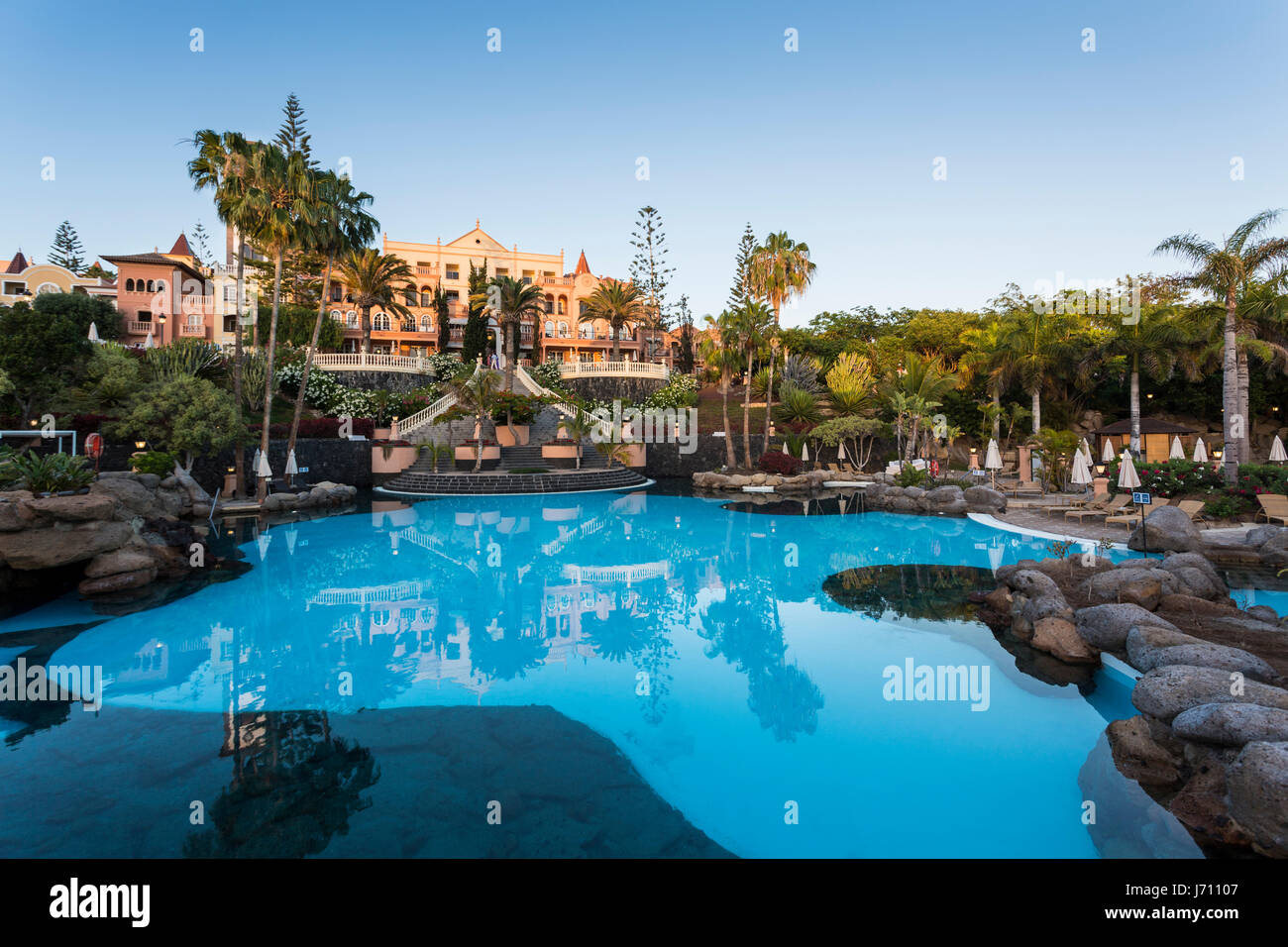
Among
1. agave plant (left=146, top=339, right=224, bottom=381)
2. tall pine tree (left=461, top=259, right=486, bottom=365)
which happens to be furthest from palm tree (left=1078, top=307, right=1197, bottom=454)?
agave plant (left=146, top=339, right=224, bottom=381)

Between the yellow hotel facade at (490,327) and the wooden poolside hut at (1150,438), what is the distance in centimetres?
3024

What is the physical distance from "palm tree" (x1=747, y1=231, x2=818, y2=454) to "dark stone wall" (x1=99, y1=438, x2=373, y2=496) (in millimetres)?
22887

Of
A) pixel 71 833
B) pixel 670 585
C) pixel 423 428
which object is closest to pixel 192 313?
pixel 423 428

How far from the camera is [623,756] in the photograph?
214 inches

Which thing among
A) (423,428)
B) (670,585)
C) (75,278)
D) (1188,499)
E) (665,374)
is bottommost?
(670,585)

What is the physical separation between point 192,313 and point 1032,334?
50254 mm

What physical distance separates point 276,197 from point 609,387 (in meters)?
22.4

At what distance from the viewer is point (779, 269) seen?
3672cm

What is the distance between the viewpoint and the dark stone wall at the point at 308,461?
67.0 feet

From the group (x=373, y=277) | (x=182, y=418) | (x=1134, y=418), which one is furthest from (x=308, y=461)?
(x=1134, y=418)

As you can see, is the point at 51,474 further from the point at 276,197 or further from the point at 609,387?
the point at 609,387

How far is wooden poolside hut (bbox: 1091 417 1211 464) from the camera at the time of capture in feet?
82.5

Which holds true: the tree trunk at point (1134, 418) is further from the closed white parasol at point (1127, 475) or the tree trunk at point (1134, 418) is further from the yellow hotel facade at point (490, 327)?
the yellow hotel facade at point (490, 327)

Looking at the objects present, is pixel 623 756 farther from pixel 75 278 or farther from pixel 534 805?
pixel 75 278
